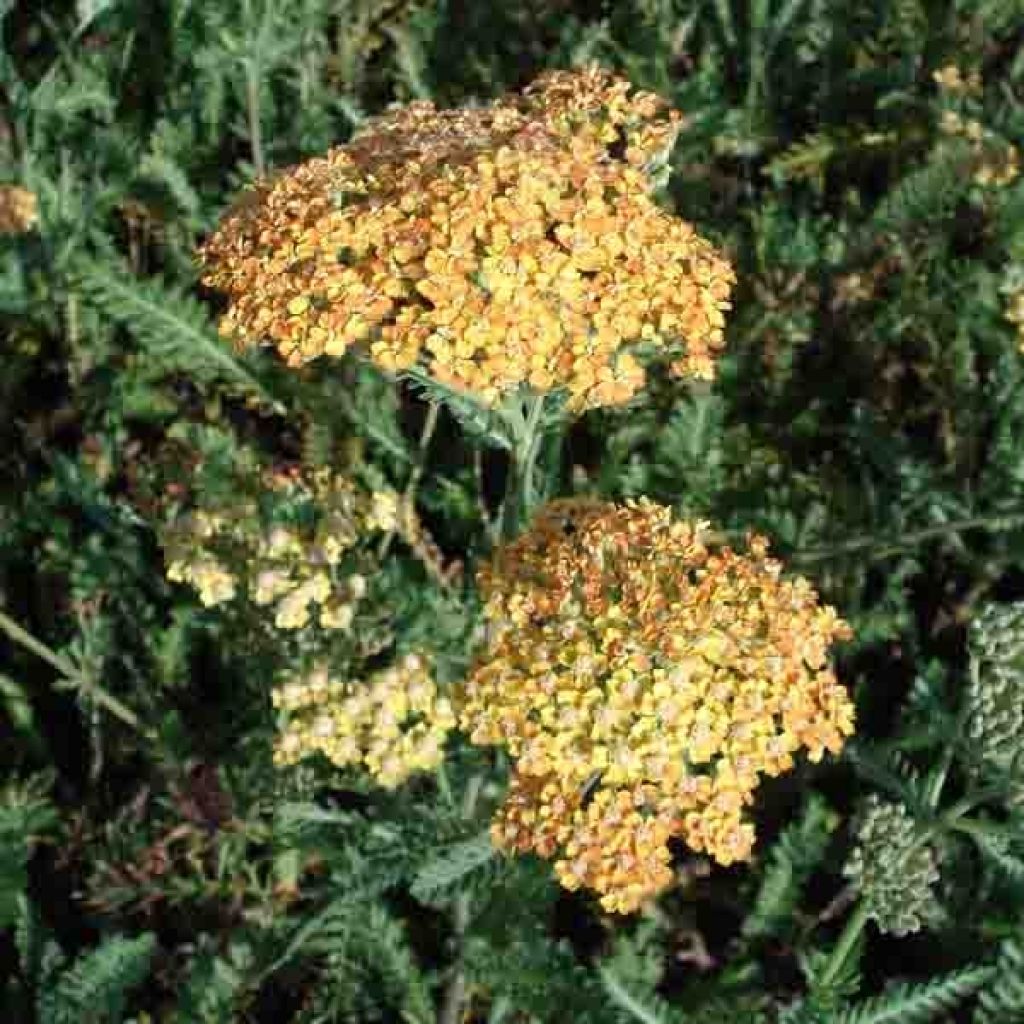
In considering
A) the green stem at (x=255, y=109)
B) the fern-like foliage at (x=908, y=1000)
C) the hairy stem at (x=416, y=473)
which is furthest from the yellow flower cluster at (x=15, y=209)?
the fern-like foliage at (x=908, y=1000)

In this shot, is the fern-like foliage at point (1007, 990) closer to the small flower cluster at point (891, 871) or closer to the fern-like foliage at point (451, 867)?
the small flower cluster at point (891, 871)

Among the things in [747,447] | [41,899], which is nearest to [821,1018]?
[747,447]

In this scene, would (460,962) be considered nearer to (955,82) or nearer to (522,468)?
(522,468)

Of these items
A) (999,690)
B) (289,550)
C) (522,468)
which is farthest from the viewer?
(289,550)

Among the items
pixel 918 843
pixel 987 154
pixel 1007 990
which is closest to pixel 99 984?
pixel 918 843

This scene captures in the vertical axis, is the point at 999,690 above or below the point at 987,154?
below

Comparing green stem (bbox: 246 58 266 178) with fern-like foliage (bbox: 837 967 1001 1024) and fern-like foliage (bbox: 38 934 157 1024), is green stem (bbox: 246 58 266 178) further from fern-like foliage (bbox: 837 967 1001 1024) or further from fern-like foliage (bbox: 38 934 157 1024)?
fern-like foliage (bbox: 837 967 1001 1024)
